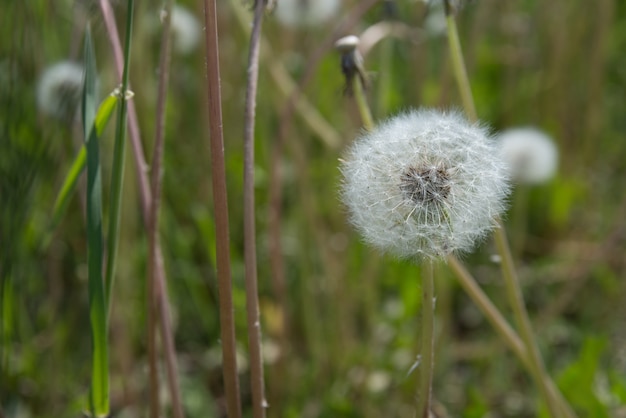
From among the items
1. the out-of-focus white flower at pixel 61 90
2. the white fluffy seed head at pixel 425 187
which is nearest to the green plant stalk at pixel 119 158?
the white fluffy seed head at pixel 425 187

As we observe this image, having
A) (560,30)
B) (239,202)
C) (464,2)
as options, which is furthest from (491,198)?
(560,30)

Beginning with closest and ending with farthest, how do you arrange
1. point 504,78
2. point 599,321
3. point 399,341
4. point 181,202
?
point 399,341
point 599,321
point 181,202
point 504,78

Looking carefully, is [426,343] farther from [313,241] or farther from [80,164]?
[313,241]

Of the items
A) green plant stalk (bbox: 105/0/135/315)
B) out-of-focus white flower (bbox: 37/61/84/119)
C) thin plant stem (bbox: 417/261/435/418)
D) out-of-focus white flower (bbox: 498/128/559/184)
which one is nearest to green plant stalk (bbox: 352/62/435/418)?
thin plant stem (bbox: 417/261/435/418)

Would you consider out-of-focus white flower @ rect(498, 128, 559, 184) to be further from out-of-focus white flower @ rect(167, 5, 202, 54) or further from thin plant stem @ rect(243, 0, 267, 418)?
thin plant stem @ rect(243, 0, 267, 418)

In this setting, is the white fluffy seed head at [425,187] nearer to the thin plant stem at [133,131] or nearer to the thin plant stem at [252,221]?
the thin plant stem at [252,221]

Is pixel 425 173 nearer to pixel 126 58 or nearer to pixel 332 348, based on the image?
pixel 126 58
